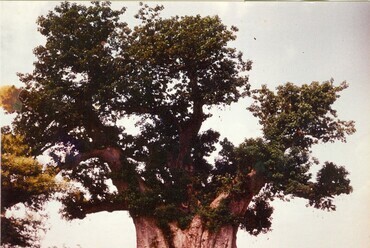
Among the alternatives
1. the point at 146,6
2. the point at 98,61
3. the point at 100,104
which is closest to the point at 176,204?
the point at 100,104

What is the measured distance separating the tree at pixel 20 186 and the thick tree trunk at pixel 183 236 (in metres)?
5.59

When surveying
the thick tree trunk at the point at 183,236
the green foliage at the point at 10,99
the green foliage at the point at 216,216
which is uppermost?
the green foliage at the point at 10,99

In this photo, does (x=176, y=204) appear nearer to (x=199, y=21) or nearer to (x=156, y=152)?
(x=156, y=152)

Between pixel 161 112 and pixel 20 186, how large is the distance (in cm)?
976

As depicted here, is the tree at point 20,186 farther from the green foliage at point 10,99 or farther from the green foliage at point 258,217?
the green foliage at point 258,217

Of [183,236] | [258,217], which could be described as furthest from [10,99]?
[258,217]

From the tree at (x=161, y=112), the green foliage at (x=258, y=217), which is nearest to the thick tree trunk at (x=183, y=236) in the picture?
the tree at (x=161, y=112)

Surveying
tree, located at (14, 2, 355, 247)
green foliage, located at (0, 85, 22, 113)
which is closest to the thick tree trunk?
tree, located at (14, 2, 355, 247)

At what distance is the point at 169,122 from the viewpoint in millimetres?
27547

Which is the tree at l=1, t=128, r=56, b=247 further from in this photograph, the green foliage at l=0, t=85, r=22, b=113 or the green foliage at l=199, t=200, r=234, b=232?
the green foliage at l=199, t=200, r=234, b=232

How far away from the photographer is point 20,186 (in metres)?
20.3

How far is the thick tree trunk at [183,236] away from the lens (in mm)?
23797

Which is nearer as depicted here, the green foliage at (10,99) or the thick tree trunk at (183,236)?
the green foliage at (10,99)

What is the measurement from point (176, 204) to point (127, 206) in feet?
9.18
